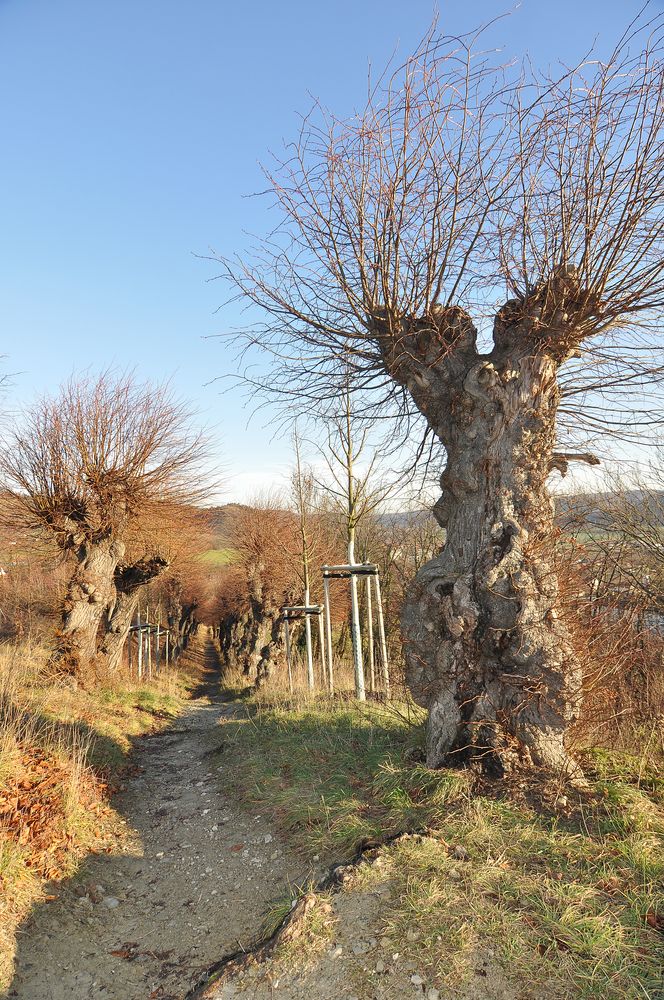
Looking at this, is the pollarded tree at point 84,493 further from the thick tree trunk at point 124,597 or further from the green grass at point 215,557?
the green grass at point 215,557

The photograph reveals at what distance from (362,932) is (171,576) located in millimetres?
24714

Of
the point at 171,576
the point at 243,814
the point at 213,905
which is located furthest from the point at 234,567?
the point at 213,905

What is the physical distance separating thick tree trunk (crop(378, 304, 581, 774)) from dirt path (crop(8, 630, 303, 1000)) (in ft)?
6.12

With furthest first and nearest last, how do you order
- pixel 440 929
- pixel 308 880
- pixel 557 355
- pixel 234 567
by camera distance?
pixel 234 567
pixel 557 355
pixel 308 880
pixel 440 929

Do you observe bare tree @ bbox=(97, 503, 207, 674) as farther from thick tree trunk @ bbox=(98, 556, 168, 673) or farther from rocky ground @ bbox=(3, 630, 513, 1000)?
rocky ground @ bbox=(3, 630, 513, 1000)

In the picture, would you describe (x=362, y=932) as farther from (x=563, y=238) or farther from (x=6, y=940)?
(x=563, y=238)

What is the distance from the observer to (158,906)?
184 inches

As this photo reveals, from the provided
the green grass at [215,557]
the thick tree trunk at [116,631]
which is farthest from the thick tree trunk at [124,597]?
the green grass at [215,557]

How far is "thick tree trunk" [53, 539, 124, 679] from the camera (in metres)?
12.2

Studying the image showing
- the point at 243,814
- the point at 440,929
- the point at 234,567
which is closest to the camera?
the point at 440,929

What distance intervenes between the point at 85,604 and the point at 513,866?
36.0ft

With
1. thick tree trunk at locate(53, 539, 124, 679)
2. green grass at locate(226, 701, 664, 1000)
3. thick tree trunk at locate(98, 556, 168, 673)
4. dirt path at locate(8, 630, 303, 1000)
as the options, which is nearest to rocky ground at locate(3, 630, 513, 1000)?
dirt path at locate(8, 630, 303, 1000)

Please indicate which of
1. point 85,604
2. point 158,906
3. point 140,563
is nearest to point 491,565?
point 158,906

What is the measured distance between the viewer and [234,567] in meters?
23.4
